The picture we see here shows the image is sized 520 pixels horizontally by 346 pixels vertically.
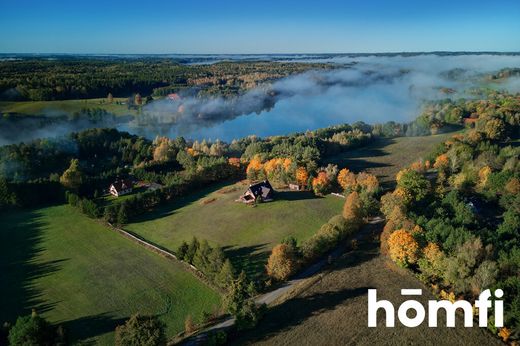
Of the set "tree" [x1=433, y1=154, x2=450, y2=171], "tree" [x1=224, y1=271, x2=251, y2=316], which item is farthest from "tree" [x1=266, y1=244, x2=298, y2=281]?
"tree" [x1=433, y1=154, x2=450, y2=171]

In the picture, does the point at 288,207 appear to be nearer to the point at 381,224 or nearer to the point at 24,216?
the point at 381,224

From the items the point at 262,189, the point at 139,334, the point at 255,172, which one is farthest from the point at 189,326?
the point at 255,172

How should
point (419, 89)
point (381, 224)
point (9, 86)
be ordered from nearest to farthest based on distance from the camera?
1. point (381, 224)
2. point (9, 86)
3. point (419, 89)

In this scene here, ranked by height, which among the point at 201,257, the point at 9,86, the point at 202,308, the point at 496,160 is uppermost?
the point at 9,86

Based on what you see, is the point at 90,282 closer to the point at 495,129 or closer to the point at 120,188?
the point at 120,188

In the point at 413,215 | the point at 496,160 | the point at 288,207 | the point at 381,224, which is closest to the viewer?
the point at 413,215

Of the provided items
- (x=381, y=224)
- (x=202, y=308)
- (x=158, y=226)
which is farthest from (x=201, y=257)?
(x=381, y=224)
